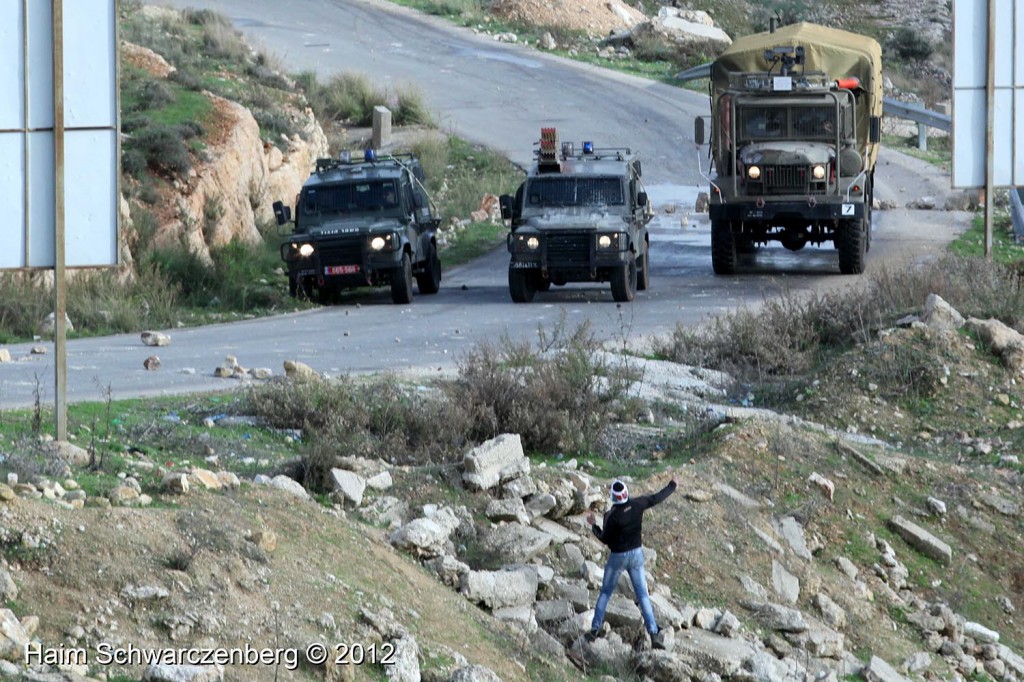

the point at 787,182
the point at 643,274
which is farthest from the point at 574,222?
the point at 787,182

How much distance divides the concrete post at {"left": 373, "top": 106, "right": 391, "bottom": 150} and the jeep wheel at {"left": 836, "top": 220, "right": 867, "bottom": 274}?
15508mm

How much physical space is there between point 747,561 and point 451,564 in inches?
95.0

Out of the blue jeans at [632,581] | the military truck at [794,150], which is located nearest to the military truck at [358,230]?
the military truck at [794,150]

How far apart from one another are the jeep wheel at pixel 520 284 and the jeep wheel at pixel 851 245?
513 cm

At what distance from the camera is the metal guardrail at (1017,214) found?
29562 millimetres

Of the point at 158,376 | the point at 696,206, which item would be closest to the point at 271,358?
the point at 158,376

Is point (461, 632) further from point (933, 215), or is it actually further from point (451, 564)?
point (933, 215)

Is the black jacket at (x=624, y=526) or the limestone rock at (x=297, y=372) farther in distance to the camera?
the limestone rock at (x=297, y=372)

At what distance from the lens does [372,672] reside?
338 inches

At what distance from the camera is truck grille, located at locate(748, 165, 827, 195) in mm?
25500

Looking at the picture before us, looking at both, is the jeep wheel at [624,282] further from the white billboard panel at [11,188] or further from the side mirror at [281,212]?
the white billboard panel at [11,188]

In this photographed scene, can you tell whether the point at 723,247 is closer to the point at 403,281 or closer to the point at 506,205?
the point at 506,205

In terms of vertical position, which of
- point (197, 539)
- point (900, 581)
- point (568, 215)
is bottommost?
point (900, 581)

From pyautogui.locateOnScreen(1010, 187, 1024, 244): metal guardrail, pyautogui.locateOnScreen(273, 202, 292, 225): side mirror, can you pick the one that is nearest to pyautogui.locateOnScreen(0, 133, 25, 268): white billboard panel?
pyautogui.locateOnScreen(273, 202, 292, 225): side mirror
